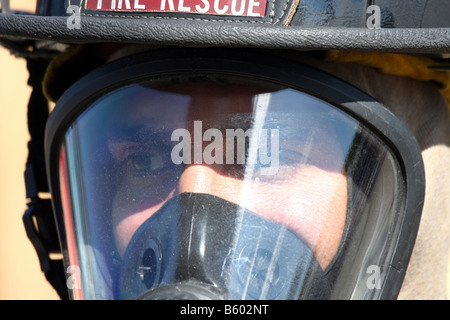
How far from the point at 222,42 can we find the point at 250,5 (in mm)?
83

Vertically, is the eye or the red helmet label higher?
the red helmet label

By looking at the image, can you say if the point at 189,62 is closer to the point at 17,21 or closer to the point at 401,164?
the point at 17,21

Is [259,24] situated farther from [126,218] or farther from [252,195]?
[126,218]

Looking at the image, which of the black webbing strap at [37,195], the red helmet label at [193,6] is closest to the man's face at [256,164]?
the red helmet label at [193,6]

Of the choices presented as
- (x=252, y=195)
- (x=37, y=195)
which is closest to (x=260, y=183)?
(x=252, y=195)

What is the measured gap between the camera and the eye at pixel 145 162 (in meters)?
1.17

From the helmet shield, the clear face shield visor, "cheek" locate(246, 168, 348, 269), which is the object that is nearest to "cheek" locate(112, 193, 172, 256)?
the clear face shield visor

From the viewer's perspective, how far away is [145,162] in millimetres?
1192

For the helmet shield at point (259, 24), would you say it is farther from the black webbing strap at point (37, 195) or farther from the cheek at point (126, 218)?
the black webbing strap at point (37, 195)

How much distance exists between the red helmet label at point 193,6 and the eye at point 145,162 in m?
0.27

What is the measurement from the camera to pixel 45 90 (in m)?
1.44

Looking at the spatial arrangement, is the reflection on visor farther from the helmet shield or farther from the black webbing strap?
the black webbing strap

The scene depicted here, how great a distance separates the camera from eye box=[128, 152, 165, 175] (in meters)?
1.17
